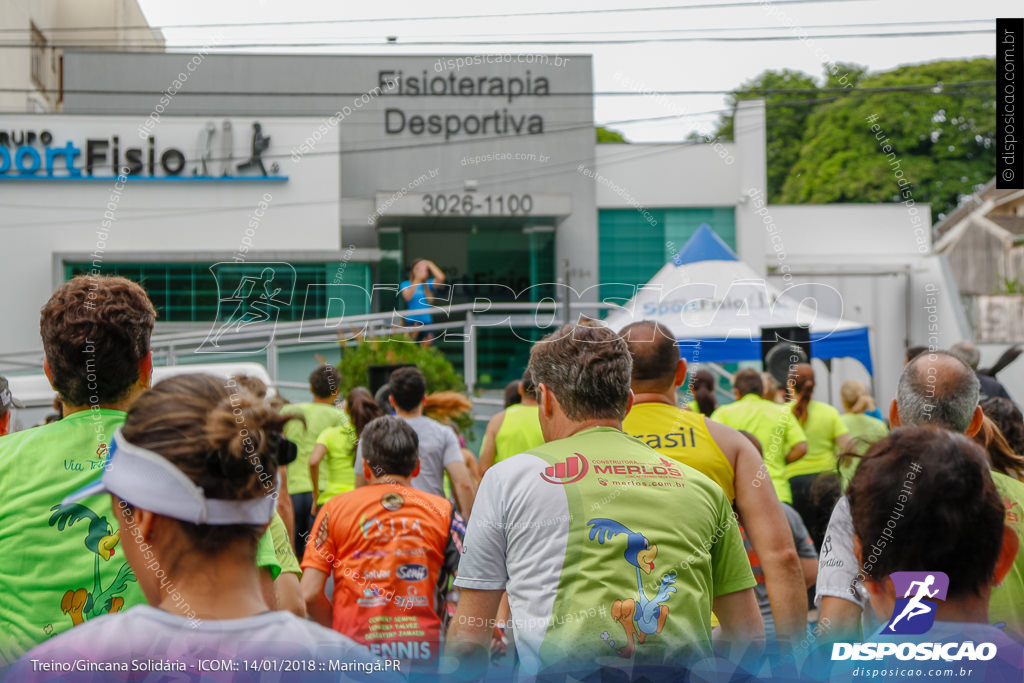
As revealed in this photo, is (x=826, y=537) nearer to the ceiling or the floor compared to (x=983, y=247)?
nearer to the floor

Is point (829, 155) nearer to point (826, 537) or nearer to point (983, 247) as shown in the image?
point (983, 247)

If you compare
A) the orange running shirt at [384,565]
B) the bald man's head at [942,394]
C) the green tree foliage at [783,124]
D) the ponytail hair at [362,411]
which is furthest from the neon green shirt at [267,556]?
the green tree foliage at [783,124]

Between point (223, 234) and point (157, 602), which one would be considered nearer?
point (157, 602)

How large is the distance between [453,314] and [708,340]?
7.56 metres

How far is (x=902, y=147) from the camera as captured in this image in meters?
35.1

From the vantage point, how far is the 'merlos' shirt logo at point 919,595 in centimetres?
181

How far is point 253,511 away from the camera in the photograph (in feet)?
5.14

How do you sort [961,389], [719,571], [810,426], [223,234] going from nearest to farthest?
[719,571], [961,389], [810,426], [223,234]

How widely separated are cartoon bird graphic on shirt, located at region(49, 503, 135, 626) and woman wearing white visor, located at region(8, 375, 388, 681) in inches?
20.7

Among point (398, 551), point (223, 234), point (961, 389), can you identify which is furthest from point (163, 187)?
point (961, 389)

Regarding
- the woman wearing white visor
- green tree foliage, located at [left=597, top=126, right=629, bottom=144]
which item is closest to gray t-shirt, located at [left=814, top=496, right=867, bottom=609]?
the woman wearing white visor

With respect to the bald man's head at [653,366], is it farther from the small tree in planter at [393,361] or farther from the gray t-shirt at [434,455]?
the small tree in planter at [393,361]

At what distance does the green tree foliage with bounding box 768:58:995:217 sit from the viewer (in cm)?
3425

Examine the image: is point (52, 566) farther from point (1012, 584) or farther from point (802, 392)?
point (802, 392)
